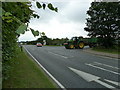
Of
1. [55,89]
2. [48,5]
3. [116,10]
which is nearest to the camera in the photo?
[48,5]

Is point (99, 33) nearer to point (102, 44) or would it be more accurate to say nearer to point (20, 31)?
point (102, 44)

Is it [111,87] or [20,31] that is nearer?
[20,31]

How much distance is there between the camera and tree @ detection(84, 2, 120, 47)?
994 inches

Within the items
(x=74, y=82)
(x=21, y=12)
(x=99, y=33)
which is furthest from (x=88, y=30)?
(x=21, y=12)

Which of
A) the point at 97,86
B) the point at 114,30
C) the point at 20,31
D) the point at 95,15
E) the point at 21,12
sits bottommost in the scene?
the point at 97,86

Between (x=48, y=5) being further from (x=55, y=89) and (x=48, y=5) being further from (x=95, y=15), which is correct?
(x=95, y=15)

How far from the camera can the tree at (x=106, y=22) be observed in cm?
2525

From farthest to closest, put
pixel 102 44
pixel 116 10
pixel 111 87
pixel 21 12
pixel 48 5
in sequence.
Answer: pixel 102 44 → pixel 116 10 → pixel 111 87 → pixel 21 12 → pixel 48 5

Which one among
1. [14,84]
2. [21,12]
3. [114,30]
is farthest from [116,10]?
[21,12]

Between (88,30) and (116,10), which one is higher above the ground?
(116,10)

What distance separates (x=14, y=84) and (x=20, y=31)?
178 inches

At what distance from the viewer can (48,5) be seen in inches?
64.1

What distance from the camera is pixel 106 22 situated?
2495cm

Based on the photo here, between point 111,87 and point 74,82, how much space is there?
4.89 ft
